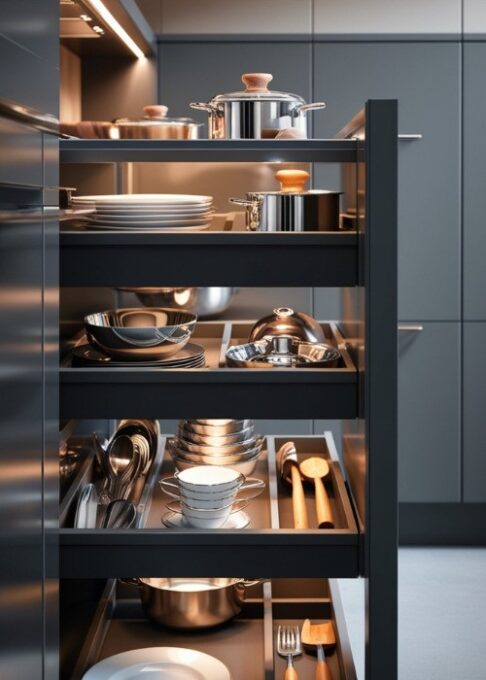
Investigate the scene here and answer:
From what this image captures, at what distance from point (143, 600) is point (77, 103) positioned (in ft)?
6.84

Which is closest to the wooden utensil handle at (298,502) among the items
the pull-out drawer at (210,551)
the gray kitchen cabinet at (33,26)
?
the pull-out drawer at (210,551)

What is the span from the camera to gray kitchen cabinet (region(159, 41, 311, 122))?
3646mm

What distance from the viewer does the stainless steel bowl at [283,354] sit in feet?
5.71

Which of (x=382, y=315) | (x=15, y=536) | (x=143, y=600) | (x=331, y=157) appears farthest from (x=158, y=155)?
(x=143, y=600)

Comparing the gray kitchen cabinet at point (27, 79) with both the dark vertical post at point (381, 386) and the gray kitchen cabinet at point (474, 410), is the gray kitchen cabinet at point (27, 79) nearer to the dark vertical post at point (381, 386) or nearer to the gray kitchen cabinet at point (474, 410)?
the dark vertical post at point (381, 386)

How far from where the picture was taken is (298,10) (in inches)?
143

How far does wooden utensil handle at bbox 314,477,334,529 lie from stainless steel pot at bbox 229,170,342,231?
0.49 m

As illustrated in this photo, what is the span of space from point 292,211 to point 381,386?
348mm

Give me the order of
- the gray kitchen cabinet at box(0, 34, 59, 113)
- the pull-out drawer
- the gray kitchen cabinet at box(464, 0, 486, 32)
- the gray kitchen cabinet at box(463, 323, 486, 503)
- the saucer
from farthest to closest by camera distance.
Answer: the gray kitchen cabinet at box(463, 323, 486, 503) → the gray kitchen cabinet at box(464, 0, 486, 32) → the saucer → the pull-out drawer → the gray kitchen cabinet at box(0, 34, 59, 113)

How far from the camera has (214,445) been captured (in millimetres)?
1961

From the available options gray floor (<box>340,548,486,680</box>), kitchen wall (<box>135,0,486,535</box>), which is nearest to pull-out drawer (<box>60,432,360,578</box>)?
gray floor (<box>340,548,486,680</box>)

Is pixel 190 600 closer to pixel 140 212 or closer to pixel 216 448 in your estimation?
pixel 216 448

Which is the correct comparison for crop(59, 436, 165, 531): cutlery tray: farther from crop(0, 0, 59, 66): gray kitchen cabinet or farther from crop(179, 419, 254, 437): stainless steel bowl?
crop(0, 0, 59, 66): gray kitchen cabinet

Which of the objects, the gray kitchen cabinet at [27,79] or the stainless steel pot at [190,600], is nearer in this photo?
the gray kitchen cabinet at [27,79]
